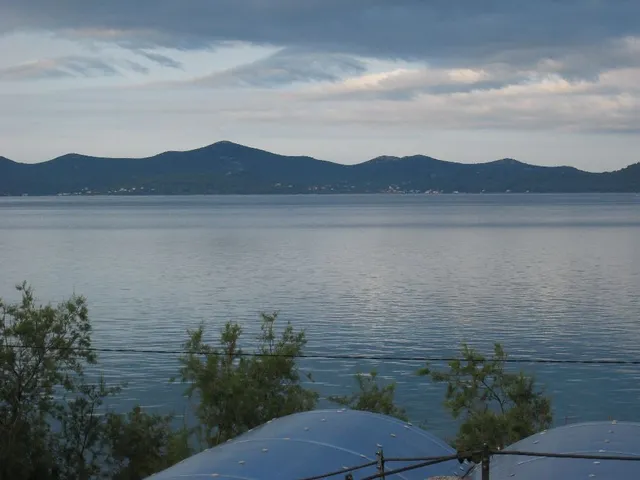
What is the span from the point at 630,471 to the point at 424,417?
28615mm

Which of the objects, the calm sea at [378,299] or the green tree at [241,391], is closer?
the green tree at [241,391]

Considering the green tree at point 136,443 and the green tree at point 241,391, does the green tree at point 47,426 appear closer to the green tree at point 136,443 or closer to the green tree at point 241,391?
the green tree at point 136,443

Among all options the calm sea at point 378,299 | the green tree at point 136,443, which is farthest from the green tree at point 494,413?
the green tree at point 136,443

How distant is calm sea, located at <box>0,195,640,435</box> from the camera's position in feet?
171

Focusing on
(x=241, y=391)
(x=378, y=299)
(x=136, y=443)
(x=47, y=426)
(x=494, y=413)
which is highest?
(x=241, y=391)

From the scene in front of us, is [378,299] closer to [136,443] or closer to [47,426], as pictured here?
[136,443]

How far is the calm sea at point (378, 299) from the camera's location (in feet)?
171

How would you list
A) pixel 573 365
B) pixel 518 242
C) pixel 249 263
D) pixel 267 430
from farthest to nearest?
pixel 518 242 → pixel 249 263 → pixel 573 365 → pixel 267 430

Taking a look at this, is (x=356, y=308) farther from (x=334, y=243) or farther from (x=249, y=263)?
(x=334, y=243)

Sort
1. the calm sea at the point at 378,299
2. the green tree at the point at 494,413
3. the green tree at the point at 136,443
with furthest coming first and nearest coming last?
the calm sea at the point at 378,299, the green tree at the point at 136,443, the green tree at the point at 494,413

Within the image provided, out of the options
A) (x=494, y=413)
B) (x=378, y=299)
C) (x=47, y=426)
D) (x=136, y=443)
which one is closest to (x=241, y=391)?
(x=136, y=443)

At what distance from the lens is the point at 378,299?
82.7 metres

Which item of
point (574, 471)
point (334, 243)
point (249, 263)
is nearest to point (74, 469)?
point (574, 471)

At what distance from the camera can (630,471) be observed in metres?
16.7
